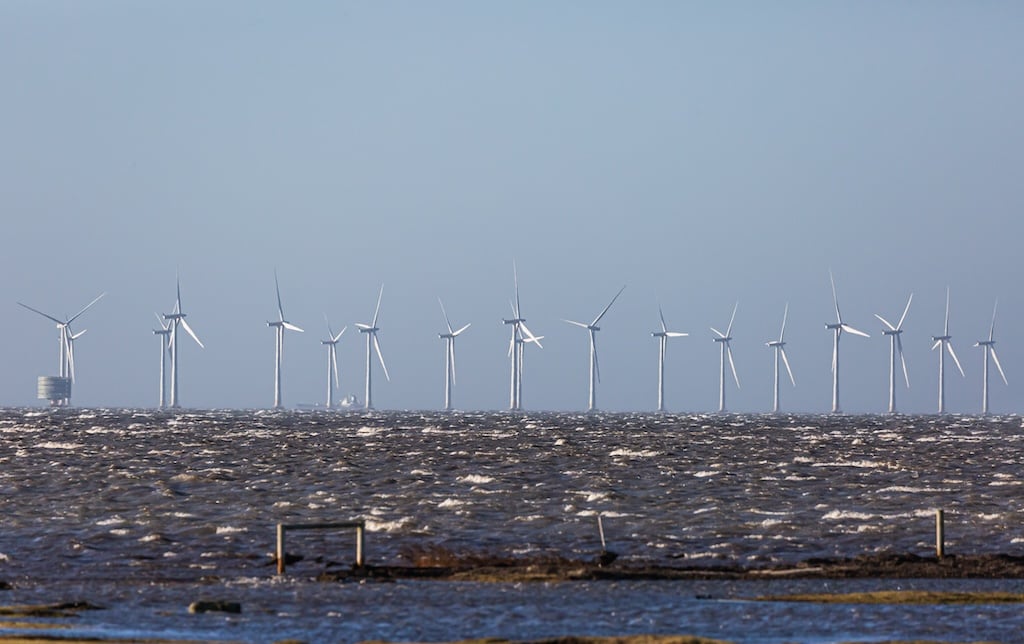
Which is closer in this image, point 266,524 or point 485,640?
point 485,640

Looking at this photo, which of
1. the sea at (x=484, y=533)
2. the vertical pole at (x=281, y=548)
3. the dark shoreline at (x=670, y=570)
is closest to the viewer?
the sea at (x=484, y=533)

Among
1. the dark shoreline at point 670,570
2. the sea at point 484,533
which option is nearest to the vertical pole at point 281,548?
the sea at point 484,533

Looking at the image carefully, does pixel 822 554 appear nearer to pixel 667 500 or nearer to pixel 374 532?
pixel 374 532

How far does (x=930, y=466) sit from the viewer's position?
314ft

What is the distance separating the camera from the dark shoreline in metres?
41.2

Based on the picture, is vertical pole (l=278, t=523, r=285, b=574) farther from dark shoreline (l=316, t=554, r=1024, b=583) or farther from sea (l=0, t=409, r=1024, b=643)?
dark shoreline (l=316, t=554, r=1024, b=583)

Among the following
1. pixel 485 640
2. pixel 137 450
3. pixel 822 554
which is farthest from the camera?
pixel 137 450

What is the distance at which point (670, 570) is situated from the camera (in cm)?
4269

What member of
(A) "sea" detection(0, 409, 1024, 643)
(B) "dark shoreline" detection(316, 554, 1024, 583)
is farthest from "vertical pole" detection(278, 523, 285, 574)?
(B) "dark shoreline" detection(316, 554, 1024, 583)

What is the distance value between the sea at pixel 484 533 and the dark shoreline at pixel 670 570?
92cm

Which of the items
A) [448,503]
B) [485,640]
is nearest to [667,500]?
[448,503]

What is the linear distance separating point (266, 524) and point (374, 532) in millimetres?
5170

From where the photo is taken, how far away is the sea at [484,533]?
33781 millimetres

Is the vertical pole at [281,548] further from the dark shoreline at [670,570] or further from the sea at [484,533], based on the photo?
the dark shoreline at [670,570]
